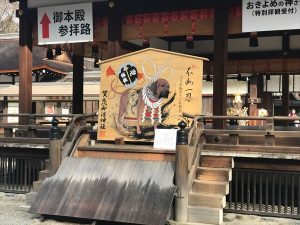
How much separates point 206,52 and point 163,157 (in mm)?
9657

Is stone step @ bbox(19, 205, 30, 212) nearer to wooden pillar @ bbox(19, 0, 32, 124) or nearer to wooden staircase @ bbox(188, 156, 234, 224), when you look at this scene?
wooden pillar @ bbox(19, 0, 32, 124)

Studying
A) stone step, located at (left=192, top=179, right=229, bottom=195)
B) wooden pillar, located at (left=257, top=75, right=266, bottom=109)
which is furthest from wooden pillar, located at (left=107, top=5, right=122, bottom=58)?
wooden pillar, located at (left=257, top=75, right=266, bottom=109)

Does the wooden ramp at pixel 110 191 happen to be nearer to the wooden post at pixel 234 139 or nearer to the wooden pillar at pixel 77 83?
the wooden post at pixel 234 139

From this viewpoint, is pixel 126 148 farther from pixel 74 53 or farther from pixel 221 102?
pixel 74 53

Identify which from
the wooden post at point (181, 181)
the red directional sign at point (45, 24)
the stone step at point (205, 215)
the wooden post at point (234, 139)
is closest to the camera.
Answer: the stone step at point (205, 215)

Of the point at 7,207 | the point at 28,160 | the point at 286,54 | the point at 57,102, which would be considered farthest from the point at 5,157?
the point at 57,102

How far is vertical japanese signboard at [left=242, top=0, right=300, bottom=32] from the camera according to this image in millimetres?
10648

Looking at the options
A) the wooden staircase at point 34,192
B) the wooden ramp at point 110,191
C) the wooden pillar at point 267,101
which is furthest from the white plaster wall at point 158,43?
the wooden pillar at point 267,101

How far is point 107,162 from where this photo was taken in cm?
952

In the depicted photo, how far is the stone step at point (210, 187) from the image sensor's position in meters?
8.60

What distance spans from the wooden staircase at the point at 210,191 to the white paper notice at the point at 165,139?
869 millimetres

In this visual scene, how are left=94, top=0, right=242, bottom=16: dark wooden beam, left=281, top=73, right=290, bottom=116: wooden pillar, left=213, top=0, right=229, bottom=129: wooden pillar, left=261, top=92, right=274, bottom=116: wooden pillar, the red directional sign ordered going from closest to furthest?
1. left=213, top=0, right=229, bottom=129: wooden pillar
2. left=94, top=0, right=242, bottom=16: dark wooden beam
3. the red directional sign
4. left=281, top=73, right=290, bottom=116: wooden pillar
5. left=261, top=92, right=274, bottom=116: wooden pillar

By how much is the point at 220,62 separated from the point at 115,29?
3.44 metres

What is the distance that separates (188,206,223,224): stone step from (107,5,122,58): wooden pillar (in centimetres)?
573
